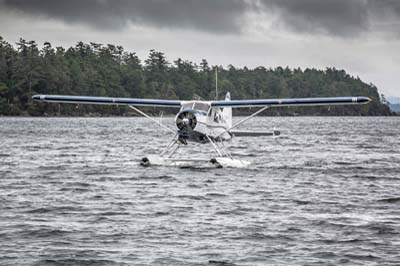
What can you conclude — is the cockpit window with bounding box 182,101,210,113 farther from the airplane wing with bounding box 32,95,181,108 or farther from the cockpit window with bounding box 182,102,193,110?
the airplane wing with bounding box 32,95,181,108

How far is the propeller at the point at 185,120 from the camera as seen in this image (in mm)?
24566

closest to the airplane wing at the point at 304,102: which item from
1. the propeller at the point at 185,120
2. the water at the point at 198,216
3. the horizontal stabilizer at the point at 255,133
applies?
the propeller at the point at 185,120

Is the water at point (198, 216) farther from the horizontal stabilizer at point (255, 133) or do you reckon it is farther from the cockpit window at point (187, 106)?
the cockpit window at point (187, 106)

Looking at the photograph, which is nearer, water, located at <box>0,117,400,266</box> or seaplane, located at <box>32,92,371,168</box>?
water, located at <box>0,117,400,266</box>

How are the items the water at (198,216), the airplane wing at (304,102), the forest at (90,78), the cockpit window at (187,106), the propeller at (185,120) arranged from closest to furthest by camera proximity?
the water at (198,216) < the airplane wing at (304,102) < the propeller at (185,120) < the cockpit window at (187,106) < the forest at (90,78)

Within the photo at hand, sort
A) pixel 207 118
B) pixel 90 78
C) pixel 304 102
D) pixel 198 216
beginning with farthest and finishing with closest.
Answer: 1. pixel 90 78
2. pixel 207 118
3. pixel 304 102
4. pixel 198 216

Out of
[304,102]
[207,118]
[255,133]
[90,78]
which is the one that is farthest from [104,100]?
[90,78]

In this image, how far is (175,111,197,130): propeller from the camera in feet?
80.6

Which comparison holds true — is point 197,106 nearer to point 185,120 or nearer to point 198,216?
point 185,120

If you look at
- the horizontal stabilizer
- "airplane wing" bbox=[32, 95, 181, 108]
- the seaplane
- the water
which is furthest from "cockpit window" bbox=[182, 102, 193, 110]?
the horizontal stabilizer

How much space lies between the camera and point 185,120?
24.5 m

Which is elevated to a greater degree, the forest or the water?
the forest

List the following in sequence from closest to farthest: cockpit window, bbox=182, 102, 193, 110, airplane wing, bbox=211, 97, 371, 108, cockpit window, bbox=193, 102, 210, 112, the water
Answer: the water → airplane wing, bbox=211, 97, 371, 108 → cockpit window, bbox=193, 102, 210, 112 → cockpit window, bbox=182, 102, 193, 110

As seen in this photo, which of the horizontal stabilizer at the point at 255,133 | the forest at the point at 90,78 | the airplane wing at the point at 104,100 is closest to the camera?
the airplane wing at the point at 104,100
